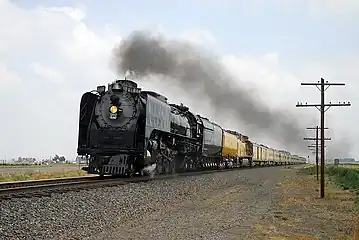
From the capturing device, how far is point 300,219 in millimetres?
15297

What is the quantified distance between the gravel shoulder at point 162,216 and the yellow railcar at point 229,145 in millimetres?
32047

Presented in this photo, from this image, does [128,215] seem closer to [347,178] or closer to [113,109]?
[113,109]

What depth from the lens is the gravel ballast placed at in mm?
10773

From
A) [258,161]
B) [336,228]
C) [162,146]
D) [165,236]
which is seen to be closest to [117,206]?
[165,236]

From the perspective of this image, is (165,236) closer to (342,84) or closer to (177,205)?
(177,205)

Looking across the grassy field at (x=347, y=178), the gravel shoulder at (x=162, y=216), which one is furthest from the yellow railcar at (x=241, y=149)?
the gravel shoulder at (x=162, y=216)

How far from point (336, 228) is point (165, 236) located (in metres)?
5.62

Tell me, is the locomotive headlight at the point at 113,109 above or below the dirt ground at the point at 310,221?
above

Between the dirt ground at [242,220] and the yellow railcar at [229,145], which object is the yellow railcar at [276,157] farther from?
the dirt ground at [242,220]

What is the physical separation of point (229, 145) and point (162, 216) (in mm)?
42261

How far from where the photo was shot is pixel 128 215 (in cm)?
1366

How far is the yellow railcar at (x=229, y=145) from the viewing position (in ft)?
172

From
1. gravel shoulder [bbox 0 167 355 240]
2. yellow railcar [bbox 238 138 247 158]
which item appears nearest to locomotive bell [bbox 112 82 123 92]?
gravel shoulder [bbox 0 167 355 240]

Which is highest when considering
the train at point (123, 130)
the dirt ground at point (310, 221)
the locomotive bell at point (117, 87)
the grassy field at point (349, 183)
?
the locomotive bell at point (117, 87)
